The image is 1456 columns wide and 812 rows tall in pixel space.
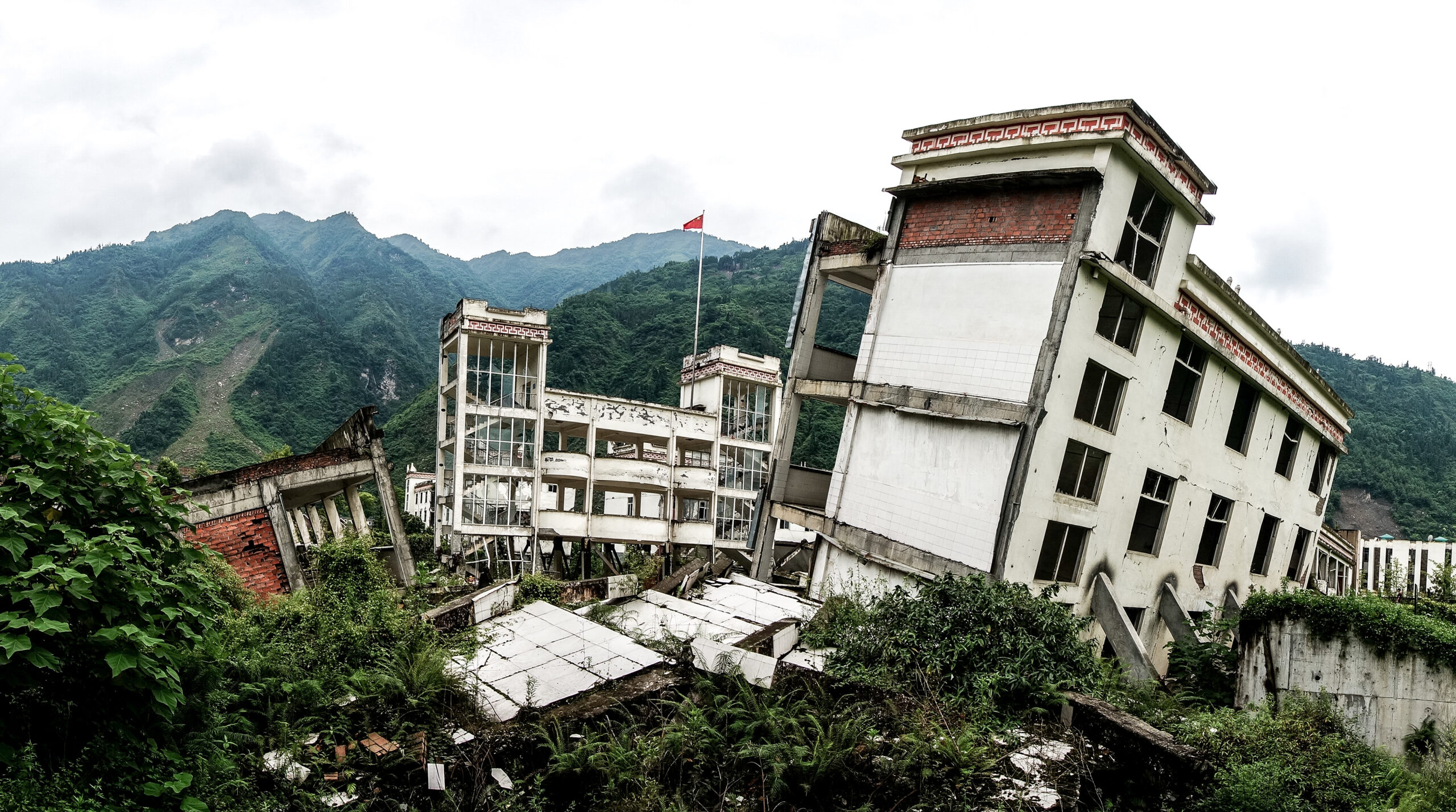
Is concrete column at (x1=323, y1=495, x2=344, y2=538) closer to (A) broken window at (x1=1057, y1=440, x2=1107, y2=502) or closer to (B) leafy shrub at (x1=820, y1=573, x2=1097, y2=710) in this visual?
(B) leafy shrub at (x1=820, y1=573, x2=1097, y2=710)

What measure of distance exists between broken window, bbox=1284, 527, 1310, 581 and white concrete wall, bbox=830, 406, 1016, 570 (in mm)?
11878

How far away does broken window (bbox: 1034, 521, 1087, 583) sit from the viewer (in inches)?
483

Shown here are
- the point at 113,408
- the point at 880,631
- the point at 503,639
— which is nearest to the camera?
the point at 880,631

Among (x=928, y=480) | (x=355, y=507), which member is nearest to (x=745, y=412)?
(x=355, y=507)

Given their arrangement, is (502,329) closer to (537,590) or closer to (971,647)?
(537,590)

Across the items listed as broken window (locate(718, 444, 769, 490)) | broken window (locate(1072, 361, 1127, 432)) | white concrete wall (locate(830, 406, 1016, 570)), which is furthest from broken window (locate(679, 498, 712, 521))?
broken window (locate(1072, 361, 1127, 432))

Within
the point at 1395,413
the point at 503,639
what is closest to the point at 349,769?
the point at 503,639

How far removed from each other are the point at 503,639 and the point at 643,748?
384cm

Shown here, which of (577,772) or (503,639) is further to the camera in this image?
(503,639)

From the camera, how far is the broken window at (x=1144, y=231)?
12.2 metres

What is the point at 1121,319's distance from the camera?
1266 cm

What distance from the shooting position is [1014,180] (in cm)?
1202

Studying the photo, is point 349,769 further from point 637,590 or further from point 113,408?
point 113,408

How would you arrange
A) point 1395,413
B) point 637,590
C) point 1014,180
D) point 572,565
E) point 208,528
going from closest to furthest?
1. point 1014,180
2. point 637,590
3. point 208,528
4. point 572,565
5. point 1395,413
